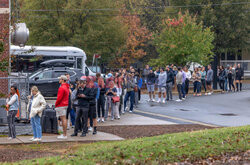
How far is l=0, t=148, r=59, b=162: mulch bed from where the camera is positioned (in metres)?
10.8

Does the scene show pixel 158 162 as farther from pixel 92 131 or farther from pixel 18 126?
pixel 18 126

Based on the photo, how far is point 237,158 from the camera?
9.98 meters

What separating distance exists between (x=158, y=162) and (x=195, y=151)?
1275mm

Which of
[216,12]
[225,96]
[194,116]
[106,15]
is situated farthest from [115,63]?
[194,116]

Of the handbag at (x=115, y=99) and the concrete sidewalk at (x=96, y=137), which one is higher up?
the handbag at (x=115, y=99)

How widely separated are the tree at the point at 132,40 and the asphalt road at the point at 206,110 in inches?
755

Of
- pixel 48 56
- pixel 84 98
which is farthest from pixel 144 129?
pixel 48 56

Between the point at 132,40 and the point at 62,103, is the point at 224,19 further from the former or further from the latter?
the point at 62,103

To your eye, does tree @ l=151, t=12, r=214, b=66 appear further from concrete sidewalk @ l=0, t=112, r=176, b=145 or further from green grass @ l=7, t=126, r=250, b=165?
green grass @ l=7, t=126, r=250, b=165

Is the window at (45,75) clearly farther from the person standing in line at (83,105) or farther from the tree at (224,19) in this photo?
the tree at (224,19)

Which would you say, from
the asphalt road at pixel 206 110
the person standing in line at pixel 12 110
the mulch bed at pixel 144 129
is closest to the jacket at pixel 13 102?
the person standing in line at pixel 12 110

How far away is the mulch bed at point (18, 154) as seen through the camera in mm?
10789

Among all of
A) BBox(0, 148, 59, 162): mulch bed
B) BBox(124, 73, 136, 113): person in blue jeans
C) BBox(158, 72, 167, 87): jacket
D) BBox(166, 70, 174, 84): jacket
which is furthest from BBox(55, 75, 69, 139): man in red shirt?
BBox(166, 70, 174, 84): jacket

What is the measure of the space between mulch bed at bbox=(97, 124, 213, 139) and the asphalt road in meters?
1.56
